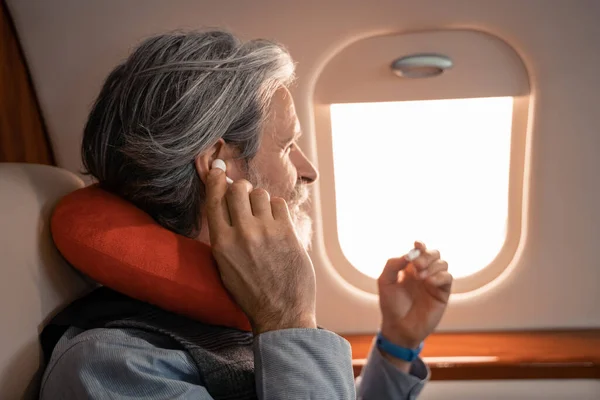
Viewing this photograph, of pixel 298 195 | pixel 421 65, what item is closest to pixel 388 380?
pixel 298 195

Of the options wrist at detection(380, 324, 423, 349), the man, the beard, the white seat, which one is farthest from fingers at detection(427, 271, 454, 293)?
the white seat

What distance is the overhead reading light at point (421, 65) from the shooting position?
149 cm

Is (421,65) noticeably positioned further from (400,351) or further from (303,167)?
(400,351)

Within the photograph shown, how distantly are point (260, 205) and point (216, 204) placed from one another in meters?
0.07

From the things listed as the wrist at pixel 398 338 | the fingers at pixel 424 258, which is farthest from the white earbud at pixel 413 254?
the wrist at pixel 398 338

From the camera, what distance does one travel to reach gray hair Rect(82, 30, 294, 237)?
45.4 inches

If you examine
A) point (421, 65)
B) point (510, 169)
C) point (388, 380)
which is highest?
point (421, 65)

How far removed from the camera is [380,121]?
1.74m

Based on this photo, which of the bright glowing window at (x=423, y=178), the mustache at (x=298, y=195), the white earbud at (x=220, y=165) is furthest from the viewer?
the bright glowing window at (x=423, y=178)

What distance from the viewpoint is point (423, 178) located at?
1.80 metres

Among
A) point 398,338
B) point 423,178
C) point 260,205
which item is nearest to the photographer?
point 260,205

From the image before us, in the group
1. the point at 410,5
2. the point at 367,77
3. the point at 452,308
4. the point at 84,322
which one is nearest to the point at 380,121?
the point at 367,77

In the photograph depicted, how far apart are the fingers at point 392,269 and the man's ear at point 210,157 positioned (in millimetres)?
464

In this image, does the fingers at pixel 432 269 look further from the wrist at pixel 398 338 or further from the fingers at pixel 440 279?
the wrist at pixel 398 338
